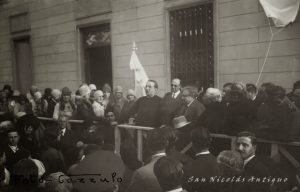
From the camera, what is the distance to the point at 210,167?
3.14 metres

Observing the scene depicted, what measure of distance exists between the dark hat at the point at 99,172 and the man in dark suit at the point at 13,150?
112 cm

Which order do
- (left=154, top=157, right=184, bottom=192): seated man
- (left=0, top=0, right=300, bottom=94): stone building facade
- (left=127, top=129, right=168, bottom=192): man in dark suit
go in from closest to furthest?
(left=154, top=157, right=184, bottom=192): seated man, (left=127, top=129, right=168, bottom=192): man in dark suit, (left=0, top=0, right=300, bottom=94): stone building facade

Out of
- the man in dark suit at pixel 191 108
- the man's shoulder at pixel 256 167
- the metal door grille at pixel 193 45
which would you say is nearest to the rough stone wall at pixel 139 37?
the metal door grille at pixel 193 45

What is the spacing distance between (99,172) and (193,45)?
484 cm

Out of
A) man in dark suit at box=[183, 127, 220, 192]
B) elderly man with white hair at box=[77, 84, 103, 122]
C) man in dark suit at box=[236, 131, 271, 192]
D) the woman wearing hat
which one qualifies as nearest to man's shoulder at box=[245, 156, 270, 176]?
man in dark suit at box=[236, 131, 271, 192]

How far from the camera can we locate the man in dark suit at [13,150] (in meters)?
4.25

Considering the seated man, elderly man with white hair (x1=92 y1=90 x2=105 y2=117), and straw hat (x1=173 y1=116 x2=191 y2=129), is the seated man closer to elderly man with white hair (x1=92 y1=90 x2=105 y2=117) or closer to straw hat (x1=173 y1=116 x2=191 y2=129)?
straw hat (x1=173 y1=116 x2=191 y2=129)

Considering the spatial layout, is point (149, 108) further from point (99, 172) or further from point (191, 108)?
point (99, 172)

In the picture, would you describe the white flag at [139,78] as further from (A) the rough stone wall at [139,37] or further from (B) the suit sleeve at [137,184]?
(B) the suit sleeve at [137,184]

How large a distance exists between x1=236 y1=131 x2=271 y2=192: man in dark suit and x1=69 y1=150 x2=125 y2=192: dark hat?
3.54ft

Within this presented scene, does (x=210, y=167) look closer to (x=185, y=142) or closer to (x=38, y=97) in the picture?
(x=185, y=142)

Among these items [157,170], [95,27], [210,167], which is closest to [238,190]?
[210,167]

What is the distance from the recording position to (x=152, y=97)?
595 centimetres

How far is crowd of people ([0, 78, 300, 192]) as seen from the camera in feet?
10.2
